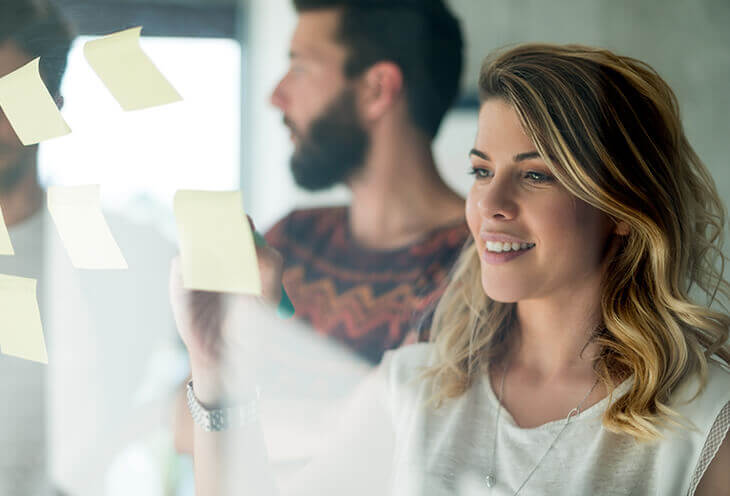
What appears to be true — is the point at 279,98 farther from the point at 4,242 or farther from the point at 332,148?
the point at 4,242

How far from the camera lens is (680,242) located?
0.66m

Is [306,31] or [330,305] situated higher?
[306,31]

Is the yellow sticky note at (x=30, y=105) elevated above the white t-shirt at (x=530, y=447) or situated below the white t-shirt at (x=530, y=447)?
above

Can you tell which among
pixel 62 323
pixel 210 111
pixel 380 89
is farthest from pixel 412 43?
pixel 62 323

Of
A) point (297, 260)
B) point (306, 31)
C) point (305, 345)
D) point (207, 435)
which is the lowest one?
point (207, 435)

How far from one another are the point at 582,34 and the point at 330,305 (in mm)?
460

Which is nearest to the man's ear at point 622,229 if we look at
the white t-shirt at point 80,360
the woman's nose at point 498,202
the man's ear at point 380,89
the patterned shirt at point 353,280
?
the woman's nose at point 498,202

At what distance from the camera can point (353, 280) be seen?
32.6 inches

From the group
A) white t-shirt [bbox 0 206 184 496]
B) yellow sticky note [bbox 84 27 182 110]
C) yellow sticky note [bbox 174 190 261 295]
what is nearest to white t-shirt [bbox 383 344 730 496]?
yellow sticky note [bbox 174 190 261 295]

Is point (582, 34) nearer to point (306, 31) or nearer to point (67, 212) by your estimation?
point (306, 31)

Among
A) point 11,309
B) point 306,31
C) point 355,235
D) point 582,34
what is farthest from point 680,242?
point 11,309

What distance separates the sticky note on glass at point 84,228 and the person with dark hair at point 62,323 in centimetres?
1

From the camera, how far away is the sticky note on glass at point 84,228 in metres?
0.84

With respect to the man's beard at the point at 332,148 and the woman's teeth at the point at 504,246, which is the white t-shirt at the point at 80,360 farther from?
the woman's teeth at the point at 504,246
